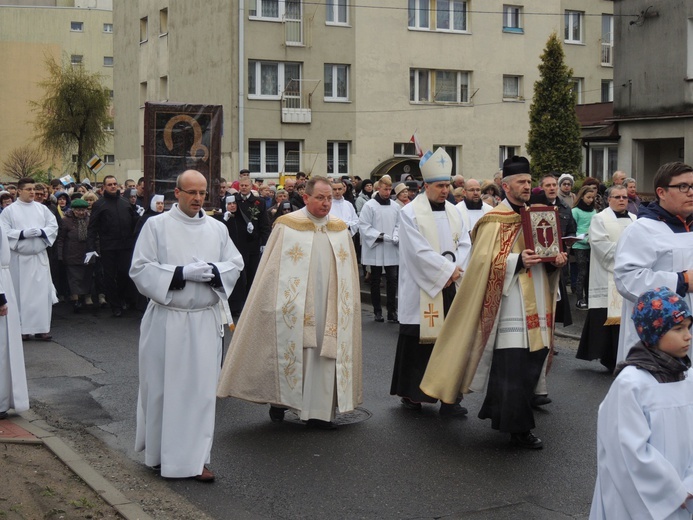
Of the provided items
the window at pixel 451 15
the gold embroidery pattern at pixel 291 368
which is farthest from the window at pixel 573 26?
the gold embroidery pattern at pixel 291 368

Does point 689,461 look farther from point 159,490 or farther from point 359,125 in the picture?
point 359,125

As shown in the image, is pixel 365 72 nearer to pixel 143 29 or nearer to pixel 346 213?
pixel 143 29

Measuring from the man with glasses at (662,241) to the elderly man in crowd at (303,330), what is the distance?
3077 millimetres

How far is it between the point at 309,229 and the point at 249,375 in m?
1.39

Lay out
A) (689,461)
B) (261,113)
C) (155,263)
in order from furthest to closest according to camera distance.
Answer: (261,113) < (155,263) < (689,461)

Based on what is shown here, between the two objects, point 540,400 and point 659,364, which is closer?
point 659,364

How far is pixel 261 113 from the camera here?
38.2m

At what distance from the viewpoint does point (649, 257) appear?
6.61 meters

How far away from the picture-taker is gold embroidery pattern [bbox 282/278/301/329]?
908cm

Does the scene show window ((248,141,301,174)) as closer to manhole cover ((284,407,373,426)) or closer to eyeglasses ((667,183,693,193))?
manhole cover ((284,407,373,426))

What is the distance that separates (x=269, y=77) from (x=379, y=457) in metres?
31.7

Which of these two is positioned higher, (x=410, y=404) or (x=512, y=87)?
(x=512, y=87)

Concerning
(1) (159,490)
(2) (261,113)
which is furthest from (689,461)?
(2) (261,113)

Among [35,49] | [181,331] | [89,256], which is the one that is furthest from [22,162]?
[181,331]
